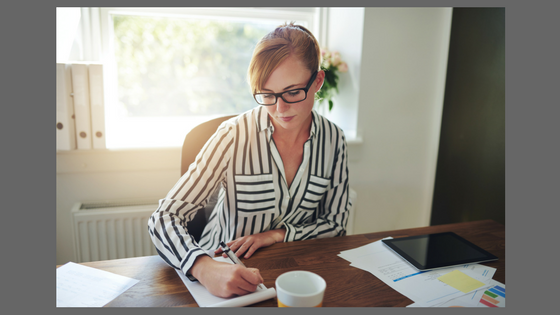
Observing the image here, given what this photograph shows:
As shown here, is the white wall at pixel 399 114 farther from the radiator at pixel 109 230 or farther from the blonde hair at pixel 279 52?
the radiator at pixel 109 230

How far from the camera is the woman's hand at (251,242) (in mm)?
930

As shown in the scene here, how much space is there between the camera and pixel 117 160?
1.65 metres

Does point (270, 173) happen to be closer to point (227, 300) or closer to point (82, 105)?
point (227, 300)

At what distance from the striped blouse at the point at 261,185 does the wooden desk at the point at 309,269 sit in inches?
4.5

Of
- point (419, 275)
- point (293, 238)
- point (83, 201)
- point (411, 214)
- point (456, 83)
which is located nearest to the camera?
point (419, 275)

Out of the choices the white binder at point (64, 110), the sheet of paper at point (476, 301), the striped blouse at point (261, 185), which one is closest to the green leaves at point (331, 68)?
the striped blouse at point (261, 185)

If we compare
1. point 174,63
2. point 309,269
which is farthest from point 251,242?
point 174,63

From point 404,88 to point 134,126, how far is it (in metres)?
1.48

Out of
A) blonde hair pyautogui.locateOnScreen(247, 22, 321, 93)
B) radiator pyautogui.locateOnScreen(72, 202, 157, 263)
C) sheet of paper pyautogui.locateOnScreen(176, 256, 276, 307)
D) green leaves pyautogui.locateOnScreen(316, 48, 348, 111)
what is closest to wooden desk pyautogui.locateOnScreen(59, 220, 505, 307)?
sheet of paper pyautogui.locateOnScreen(176, 256, 276, 307)

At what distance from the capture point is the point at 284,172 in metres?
1.11

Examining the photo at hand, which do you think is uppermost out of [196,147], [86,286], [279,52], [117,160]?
[279,52]

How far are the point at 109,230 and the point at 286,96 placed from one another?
1101mm

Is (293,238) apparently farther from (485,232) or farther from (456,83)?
(456,83)

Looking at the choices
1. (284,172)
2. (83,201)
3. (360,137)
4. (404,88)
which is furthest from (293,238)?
(404,88)
